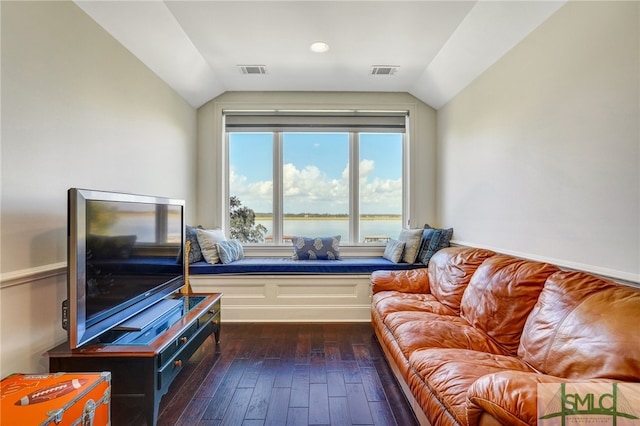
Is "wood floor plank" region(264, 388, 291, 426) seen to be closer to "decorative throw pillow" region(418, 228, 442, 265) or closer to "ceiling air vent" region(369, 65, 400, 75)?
"decorative throw pillow" region(418, 228, 442, 265)

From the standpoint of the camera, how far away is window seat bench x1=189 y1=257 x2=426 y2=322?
3.10 m

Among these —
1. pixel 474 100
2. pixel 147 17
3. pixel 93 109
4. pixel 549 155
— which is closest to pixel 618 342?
pixel 549 155

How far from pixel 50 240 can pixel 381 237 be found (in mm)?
3199

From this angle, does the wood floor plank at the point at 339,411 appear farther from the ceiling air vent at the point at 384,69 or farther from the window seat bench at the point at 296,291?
the ceiling air vent at the point at 384,69

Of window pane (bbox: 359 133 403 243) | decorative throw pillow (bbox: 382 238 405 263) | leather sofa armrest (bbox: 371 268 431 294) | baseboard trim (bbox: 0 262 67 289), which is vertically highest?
window pane (bbox: 359 133 403 243)

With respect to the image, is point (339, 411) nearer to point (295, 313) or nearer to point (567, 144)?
point (295, 313)

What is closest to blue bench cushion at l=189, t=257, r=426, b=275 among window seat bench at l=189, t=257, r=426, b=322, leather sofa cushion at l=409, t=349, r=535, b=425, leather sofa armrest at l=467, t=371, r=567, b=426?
window seat bench at l=189, t=257, r=426, b=322

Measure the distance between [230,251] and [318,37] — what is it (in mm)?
2328

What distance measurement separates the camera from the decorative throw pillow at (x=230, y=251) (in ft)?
10.3

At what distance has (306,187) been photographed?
12.5 feet

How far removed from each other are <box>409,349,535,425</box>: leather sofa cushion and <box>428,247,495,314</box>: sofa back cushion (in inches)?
29.3

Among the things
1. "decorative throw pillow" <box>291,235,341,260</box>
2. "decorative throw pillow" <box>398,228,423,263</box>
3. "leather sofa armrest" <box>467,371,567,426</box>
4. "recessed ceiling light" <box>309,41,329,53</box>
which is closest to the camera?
"leather sofa armrest" <box>467,371,567,426</box>

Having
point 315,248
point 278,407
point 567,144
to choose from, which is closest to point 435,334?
point 278,407

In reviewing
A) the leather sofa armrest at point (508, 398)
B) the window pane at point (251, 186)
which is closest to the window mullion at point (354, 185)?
the window pane at point (251, 186)
